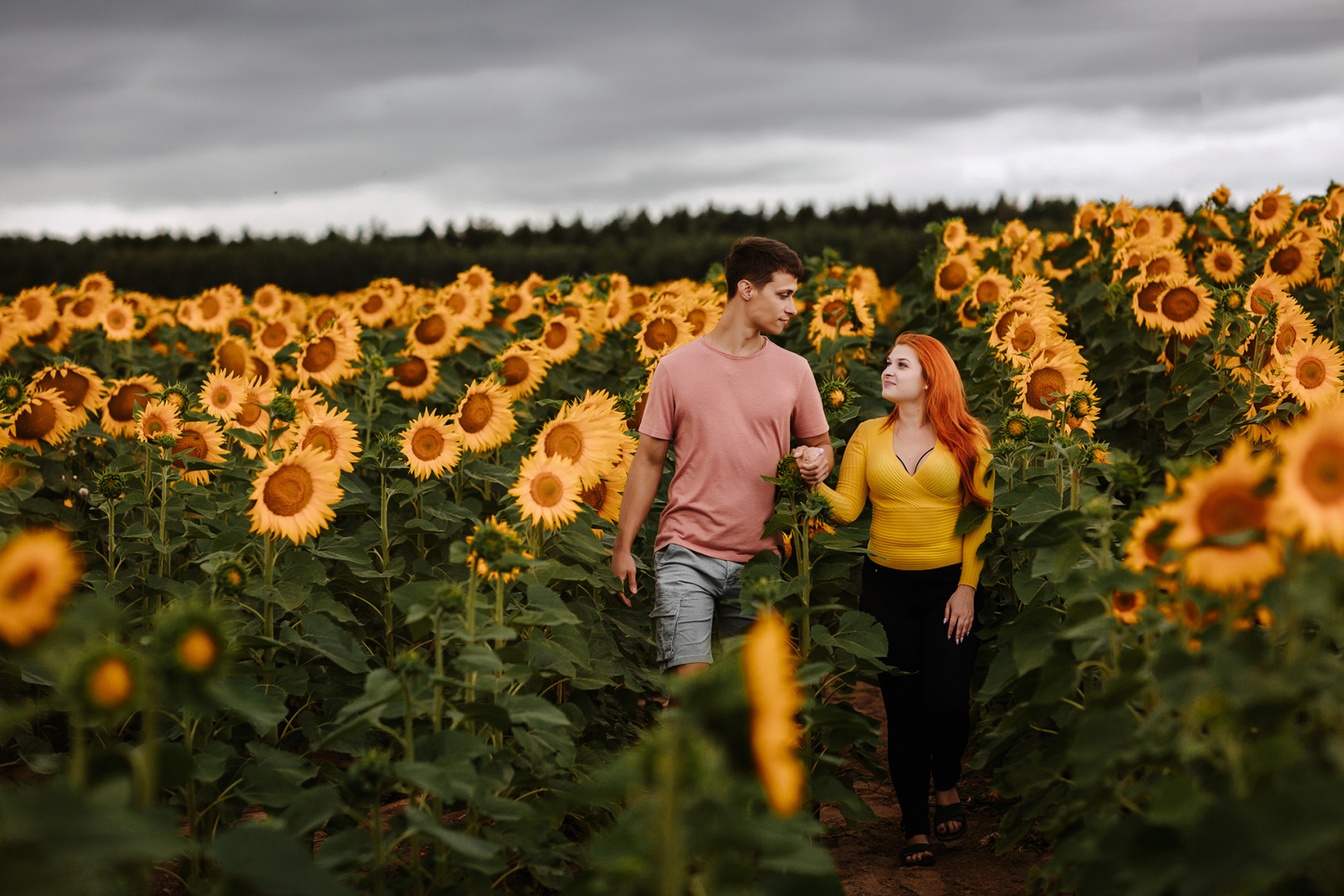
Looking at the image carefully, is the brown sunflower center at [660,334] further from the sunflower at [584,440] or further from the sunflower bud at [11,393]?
the sunflower bud at [11,393]

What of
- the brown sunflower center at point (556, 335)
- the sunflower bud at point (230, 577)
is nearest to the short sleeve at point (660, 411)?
the sunflower bud at point (230, 577)

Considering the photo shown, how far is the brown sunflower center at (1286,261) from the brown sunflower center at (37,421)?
24.4 feet

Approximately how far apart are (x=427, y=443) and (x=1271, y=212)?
6988 mm

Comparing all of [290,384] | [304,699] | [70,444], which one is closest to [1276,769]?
[304,699]

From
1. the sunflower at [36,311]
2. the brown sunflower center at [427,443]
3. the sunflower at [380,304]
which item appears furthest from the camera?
the sunflower at [380,304]

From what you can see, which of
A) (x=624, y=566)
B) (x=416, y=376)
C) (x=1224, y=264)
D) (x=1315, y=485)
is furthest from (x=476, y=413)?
→ (x=1224, y=264)

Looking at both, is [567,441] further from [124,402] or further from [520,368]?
[124,402]

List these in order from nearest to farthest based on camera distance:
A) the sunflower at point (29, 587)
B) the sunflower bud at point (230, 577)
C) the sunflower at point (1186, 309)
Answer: the sunflower at point (29, 587), the sunflower bud at point (230, 577), the sunflower at point (1186, 309)

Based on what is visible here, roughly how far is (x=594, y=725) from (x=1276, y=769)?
280 cm

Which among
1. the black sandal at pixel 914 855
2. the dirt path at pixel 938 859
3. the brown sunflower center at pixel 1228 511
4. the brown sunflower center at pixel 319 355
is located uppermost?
the brown sunflower center at pixel 319 355

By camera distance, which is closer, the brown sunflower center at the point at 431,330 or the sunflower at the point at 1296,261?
the sunflower at the point at 1296,261

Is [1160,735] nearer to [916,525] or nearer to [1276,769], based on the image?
[1276,769]

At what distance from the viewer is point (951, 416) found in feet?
14.1

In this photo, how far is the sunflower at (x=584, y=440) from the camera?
4105 mm
